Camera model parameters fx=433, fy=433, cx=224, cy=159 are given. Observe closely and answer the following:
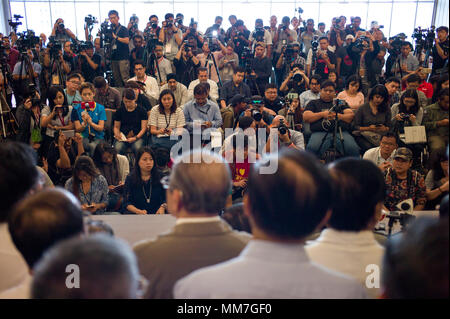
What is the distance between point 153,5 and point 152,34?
438cm

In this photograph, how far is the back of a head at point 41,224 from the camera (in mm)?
1022

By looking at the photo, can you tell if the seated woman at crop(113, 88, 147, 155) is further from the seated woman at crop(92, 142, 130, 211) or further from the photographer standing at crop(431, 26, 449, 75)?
the photographer standing at crop(431, 26, 449, 75)

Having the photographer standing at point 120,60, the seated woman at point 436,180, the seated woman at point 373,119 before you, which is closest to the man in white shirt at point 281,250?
the seated woman at point 436,180

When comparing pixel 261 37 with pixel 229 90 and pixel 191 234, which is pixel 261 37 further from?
pixel 191 234

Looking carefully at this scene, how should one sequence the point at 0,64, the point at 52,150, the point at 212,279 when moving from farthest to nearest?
the point at 0,64 → the point at 52,150 → the point at 212,279

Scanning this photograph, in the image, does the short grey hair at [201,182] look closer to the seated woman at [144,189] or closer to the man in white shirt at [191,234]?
the man in white shirt at [191,234]

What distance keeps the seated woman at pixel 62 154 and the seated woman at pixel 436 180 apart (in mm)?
2895

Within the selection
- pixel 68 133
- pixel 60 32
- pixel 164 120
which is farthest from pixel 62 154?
pixel 60 32

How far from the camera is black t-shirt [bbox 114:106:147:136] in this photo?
4.47 metres

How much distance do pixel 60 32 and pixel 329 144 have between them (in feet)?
15.7

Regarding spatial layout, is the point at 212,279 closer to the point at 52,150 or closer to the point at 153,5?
the point at 52,150

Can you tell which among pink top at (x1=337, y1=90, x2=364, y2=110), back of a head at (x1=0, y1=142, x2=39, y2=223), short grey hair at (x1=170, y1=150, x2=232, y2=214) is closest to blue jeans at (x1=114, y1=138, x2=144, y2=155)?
pink top at (x1=337, y1=90, x2=364, y2=110)
